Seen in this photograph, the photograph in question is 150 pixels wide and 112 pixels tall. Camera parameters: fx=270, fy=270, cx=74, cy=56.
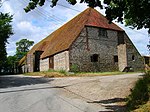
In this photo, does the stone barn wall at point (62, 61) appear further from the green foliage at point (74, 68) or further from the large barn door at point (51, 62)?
the large barn door at point (51, 62)

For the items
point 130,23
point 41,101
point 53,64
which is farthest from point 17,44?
point 41,101

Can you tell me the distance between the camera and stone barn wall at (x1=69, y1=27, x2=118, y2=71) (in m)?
34.7

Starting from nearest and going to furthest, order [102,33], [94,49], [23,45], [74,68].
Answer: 1. [74,68]
2. [94,49]
3. [102,33]
4. [23,45]

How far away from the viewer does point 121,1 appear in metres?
11.2

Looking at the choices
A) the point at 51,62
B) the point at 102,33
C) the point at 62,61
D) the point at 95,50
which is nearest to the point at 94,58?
the point at 95,50

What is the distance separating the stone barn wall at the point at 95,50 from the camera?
34.7 m

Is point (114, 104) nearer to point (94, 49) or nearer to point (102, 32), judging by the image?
point (94, 49)

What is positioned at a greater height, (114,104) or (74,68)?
(74,68)

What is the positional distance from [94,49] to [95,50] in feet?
0.63

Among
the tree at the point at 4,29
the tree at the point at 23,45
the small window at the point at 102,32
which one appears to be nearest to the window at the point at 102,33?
the small window at the point at 102,32

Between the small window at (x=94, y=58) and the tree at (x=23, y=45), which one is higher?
the tree at (x=23, y=45)

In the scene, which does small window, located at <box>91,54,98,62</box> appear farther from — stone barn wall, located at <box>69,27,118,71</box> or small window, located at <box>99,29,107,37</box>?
small window, located at <box>99,29,107,37</box>

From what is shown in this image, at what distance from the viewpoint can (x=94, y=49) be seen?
36188 millimetres

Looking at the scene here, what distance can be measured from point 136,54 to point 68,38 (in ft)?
32.6
